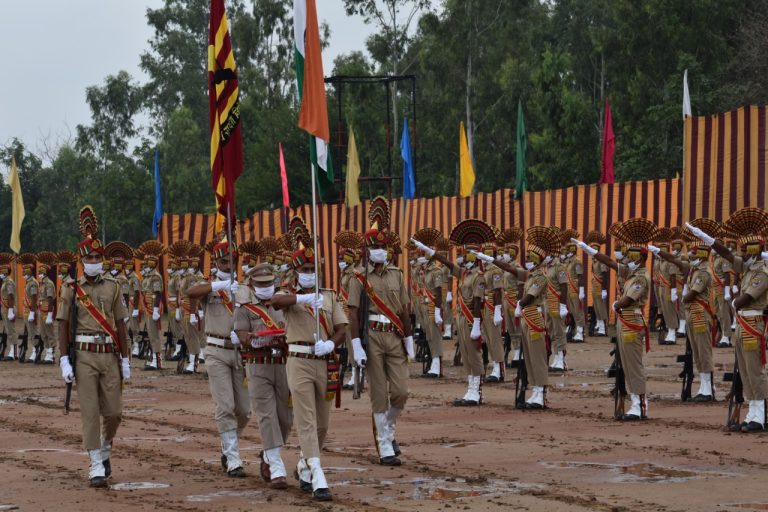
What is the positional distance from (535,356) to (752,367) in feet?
10.7

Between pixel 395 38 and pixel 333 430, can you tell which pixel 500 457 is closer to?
pixel 333 430

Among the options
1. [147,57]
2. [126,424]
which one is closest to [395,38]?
[147,57]

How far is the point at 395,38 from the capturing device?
60219 mm

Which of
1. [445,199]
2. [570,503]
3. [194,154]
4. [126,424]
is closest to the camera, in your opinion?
[570,503]

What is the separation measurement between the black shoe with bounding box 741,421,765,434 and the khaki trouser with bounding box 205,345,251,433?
17.2 feet

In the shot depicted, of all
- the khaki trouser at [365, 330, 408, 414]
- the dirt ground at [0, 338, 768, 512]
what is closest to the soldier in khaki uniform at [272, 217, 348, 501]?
the dirt ground at [0, 338, 768, 512]

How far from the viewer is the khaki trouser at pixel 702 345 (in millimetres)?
17031

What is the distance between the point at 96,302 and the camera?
11.9 meters

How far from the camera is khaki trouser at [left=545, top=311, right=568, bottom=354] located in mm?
22344

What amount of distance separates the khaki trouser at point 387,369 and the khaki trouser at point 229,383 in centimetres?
117

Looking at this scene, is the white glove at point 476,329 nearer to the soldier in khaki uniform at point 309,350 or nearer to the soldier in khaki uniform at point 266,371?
the soldier in khaki uniform at point 266,371

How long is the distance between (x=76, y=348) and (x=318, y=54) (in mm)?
3277

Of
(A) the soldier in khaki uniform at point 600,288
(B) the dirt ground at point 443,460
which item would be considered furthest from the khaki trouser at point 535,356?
(A) the soldier in khaki uniform at point 600,288

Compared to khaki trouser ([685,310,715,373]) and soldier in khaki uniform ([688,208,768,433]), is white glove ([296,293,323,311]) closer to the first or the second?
soldier in khaki uniform ([688,208,768,433])
